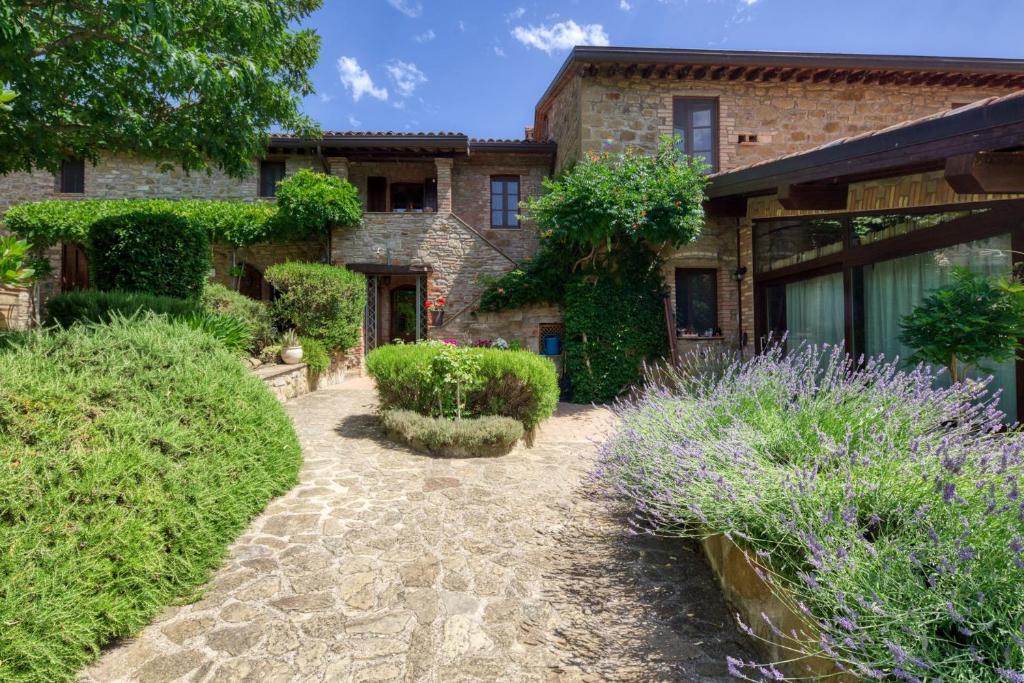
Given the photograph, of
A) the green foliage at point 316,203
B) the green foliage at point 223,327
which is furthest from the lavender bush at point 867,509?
the green foliage at point 316,203

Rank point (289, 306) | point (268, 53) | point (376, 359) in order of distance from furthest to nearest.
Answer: point (289, 306) → point (376, 359) → point (268, 53)

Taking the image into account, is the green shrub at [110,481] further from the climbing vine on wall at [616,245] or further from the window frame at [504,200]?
the window frame at [504,200]

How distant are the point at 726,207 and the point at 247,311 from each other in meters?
8.90

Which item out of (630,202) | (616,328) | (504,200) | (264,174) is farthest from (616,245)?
(264,174)

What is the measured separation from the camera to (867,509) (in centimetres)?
210

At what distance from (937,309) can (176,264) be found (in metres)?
9.45

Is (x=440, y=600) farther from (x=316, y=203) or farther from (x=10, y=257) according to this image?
(x=316, y=203)

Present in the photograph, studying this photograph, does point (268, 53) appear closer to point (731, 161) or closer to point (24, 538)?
point (24, 538)

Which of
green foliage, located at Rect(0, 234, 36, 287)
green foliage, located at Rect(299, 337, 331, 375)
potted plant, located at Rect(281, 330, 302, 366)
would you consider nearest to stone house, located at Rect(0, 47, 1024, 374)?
green foliage, located at Rect(299, 337, 331, 375)

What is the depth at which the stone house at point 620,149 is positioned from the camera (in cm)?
922

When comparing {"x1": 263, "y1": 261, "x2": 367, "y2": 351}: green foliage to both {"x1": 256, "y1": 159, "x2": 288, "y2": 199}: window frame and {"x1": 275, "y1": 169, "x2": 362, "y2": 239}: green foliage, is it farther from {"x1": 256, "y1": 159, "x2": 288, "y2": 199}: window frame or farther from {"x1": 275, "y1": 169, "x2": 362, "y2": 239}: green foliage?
{"x1": 256, "y1": 159, "x2": 288, "y2": 199}: window frame

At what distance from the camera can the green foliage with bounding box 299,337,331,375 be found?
8.67 metres

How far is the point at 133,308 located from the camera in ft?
18.3

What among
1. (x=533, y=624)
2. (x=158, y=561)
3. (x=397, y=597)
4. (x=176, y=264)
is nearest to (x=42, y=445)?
(x=158, y=561)
